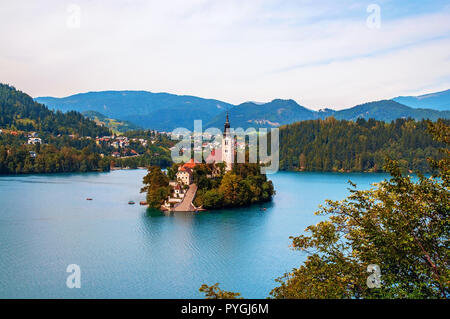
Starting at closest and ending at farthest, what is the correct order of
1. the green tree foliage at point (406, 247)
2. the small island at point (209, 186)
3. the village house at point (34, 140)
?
the green tree foliage at point (406, 247), the small island at point (209, 186), the village house at point (34, 140)

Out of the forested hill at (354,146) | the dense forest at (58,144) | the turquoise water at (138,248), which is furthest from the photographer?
the forested hill at (354,146)

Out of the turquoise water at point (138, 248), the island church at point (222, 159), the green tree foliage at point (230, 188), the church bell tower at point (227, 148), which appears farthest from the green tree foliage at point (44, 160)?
the green tree foliage at point (230, 188)

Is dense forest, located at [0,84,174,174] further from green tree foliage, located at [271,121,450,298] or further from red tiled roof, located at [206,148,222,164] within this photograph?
green tree foliage, located at [271,121,450,298]

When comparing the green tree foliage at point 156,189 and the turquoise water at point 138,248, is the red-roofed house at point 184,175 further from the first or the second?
the turquoise water at point 138,248

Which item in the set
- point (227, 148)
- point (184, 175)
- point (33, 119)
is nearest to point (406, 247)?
point (184, 175)

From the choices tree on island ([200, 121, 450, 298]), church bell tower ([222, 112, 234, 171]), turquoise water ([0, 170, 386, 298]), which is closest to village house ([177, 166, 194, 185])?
turquoise water ([0, 170, 386, 298])
